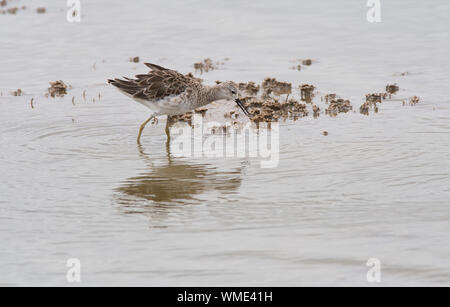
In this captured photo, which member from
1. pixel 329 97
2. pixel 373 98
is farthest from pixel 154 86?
pixel 373 98

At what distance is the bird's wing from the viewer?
11031mm

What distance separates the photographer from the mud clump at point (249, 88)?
13.2m

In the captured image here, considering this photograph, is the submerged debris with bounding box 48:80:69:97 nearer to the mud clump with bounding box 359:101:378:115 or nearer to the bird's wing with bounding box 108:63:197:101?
the bird's wing with bounding box 108:63:197:101

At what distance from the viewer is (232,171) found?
30.4 ft

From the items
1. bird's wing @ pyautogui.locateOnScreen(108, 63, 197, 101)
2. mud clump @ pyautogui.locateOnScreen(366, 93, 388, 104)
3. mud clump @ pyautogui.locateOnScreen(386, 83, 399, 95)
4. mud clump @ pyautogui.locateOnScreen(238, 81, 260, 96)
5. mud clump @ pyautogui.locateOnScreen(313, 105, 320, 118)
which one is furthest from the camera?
mud clump @ pyautogui.locateOnScreen(238, 81, 260, 96)

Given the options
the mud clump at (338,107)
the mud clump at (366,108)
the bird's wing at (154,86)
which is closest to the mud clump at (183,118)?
the bird's wing at (154,86)

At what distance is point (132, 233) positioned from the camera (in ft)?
23.9

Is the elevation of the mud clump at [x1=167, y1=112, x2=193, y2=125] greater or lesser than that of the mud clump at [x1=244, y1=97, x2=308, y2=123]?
lesser

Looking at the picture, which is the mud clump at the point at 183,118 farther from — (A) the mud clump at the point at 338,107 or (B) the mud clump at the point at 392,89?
(B) the mud clump at the point at 392,89

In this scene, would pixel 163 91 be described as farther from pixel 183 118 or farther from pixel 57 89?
pixel 57 89

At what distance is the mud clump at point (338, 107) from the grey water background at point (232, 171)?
0.17 metres

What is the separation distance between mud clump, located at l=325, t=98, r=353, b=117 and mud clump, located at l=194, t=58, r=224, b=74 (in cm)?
333

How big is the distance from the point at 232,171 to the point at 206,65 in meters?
6.06

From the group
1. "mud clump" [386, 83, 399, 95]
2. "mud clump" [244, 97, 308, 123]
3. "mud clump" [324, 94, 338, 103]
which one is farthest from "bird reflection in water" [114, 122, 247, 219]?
"mud clump" [386, 83, 399, 95]
